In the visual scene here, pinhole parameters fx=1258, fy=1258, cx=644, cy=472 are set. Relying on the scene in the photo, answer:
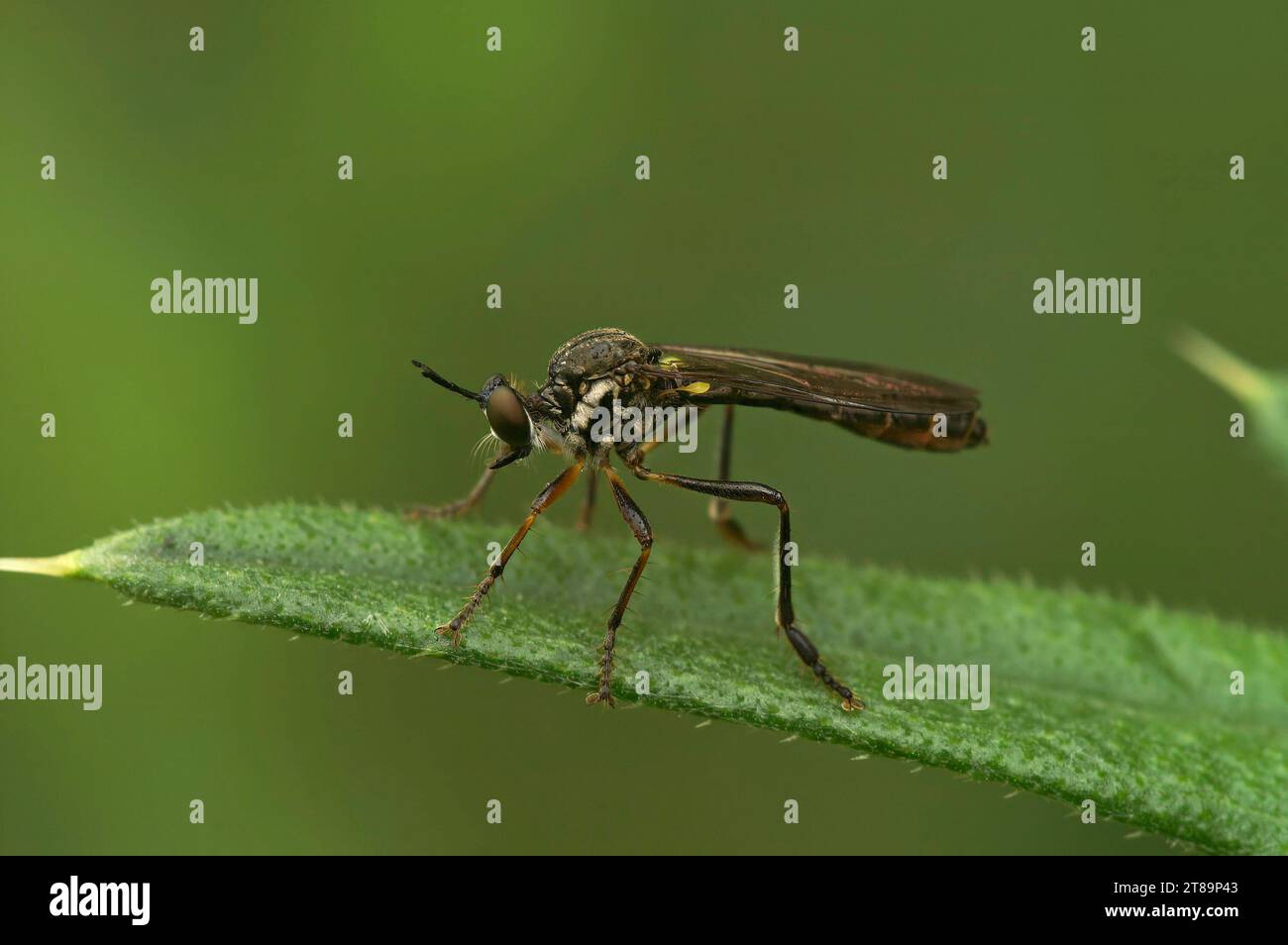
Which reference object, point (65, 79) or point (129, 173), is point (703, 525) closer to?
point (129, 173)

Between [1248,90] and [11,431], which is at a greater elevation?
[1248,90]

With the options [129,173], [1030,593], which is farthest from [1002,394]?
[129,173]

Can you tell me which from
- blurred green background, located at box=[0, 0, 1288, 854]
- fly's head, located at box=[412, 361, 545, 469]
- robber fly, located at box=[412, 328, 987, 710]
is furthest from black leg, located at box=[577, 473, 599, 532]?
blurred green background, located at box=[0, 0, 1288, 854]

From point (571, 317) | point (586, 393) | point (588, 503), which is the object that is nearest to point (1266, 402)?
point (586, 393)

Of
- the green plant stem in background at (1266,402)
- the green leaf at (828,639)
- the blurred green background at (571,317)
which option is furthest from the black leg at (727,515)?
the green plant stem in background at (1266,402)

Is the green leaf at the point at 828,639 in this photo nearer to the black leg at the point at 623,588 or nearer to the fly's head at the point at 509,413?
the black leg at the point at 623,588
